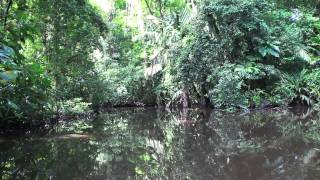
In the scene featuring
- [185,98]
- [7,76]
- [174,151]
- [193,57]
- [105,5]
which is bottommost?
[174,151]

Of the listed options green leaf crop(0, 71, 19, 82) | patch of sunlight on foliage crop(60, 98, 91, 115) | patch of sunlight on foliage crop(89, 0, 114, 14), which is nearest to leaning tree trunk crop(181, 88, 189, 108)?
patch of sunlight on foliage crop(60, 98, 91, 115)

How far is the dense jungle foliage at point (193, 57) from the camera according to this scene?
12789mm

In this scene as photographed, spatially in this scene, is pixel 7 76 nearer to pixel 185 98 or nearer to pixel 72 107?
pixel 72 107

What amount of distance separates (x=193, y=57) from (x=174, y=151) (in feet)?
29.1

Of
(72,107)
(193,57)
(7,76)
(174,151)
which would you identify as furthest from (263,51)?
(7,76)

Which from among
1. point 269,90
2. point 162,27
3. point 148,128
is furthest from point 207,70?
point 148,128

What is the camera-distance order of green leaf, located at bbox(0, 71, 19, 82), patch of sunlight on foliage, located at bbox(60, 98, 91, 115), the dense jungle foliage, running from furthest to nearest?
patch of sunlight on foliage, located at bbox(60, 98, 91, 115) → the dense jungle foliage → green leaf, located at bbox(0, 71, 19, 82)

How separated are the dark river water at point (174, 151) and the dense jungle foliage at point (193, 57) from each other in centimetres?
237

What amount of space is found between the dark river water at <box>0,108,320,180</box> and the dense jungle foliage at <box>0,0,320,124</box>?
2.37 m

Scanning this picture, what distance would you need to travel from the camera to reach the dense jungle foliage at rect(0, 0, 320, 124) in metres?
12.8

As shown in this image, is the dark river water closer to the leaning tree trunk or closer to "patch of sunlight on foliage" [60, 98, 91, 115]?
"patch of sunlight on foliage" [60, 98, 91, 115]

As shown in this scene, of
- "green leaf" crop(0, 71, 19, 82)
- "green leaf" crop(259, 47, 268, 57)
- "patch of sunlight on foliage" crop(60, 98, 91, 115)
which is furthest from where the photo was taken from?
"green leaf" crop(259, 47, 268, 57)

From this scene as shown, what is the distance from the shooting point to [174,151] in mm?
7383

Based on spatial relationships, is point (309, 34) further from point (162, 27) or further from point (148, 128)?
point (148, 128)
